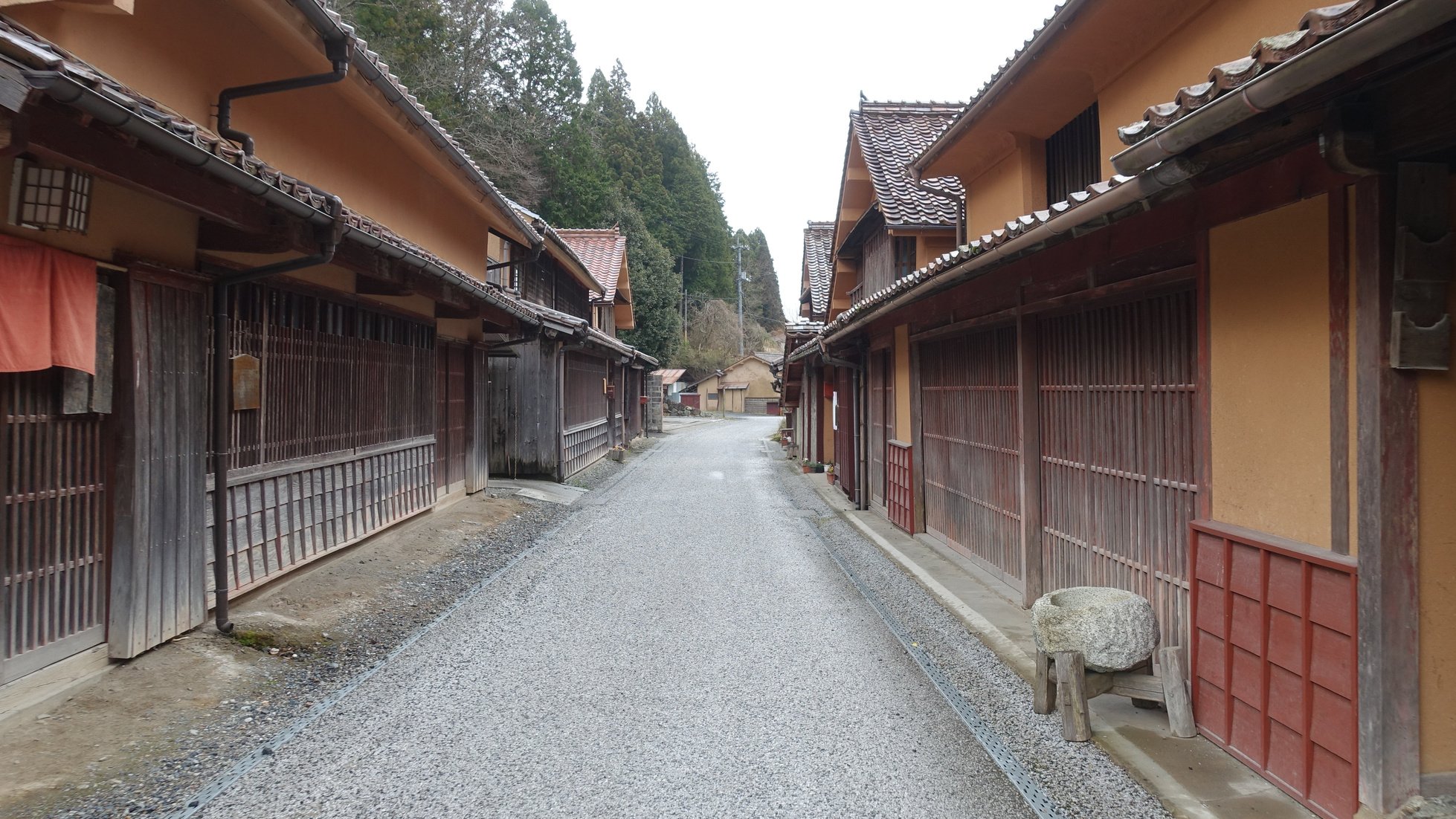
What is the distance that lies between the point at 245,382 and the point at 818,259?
821 inches

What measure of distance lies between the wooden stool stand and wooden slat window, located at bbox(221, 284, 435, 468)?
640cm

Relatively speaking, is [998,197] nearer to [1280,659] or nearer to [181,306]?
[1280,659]

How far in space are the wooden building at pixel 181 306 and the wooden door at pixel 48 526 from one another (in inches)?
0.5

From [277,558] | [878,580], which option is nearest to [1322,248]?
[878,580]

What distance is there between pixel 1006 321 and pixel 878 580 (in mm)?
3124

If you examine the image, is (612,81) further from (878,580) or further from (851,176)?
(878,580)

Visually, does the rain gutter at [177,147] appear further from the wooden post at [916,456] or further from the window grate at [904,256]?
the window grate at [904,256]

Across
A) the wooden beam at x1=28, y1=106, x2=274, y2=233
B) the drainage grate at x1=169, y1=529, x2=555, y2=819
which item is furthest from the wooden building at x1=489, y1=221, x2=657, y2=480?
the wooden beam at x1=28, y1=106, x2=274, y2=233

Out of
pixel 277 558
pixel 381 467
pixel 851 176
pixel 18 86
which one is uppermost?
pixel 851 176

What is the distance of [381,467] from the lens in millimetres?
9695

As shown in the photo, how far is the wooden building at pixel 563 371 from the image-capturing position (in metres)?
16.9

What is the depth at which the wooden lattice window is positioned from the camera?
404 centimetres

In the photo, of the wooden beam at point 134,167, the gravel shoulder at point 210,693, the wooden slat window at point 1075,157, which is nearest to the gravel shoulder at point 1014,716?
the gravel shoulder at point 210,693

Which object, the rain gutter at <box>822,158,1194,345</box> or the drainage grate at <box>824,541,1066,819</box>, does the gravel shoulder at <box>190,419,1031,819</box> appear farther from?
the rain gutter at <box>822,158,1194,345</box>
